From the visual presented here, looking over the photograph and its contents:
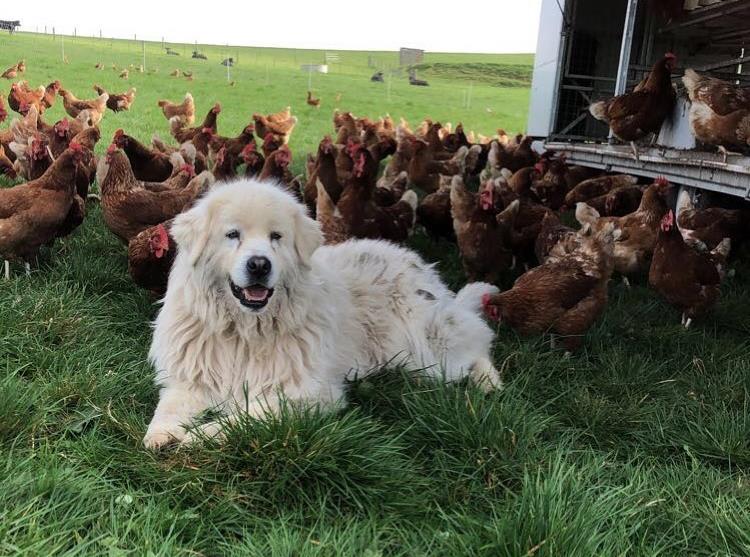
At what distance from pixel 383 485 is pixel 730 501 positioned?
150 cm

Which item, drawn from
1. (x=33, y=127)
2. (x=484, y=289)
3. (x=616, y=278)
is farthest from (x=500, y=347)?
(x=33, y=127)

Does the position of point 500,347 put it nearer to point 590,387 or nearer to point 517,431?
point 590,387

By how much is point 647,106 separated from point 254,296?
20.0ft

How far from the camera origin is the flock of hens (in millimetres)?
4793

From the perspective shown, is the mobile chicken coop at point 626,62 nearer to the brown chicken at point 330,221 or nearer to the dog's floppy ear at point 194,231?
the brown chicken at point 330,221

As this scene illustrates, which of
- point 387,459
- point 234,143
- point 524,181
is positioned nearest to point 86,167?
point 234,143

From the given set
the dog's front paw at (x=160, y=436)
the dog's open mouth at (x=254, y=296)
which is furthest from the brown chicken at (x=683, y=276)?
the dog's front paw at (x=160, y=436)

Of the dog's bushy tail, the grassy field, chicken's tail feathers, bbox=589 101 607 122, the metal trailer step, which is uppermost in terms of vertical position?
chicken's tail feathers, bbox=589 101 607 122

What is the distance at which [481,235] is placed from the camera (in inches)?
236

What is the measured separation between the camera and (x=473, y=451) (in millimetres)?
2840

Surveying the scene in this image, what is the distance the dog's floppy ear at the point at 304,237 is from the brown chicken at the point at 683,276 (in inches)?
136

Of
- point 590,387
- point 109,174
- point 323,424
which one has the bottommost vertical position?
point 590,387

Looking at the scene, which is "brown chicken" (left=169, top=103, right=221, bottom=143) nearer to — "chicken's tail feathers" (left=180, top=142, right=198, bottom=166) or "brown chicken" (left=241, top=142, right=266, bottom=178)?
"chicken's tail feathers" (left=180, top=142, right=198, bottom=166)

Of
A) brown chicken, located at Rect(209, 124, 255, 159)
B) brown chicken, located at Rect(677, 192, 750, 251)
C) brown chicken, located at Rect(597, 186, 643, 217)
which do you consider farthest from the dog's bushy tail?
brown chicken, located at Rect(209, 124, 255, 159)
